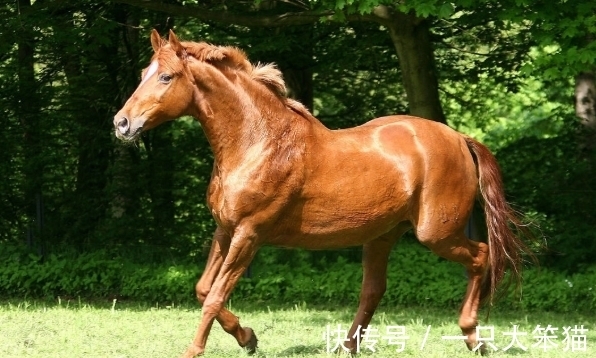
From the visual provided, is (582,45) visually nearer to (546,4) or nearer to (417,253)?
(546,4)

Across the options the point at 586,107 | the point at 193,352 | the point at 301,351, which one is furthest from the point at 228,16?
the point at 193,352

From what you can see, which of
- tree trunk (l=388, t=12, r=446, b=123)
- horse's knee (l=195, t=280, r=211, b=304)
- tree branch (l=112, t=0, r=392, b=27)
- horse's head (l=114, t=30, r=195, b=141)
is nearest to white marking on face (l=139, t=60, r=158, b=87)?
horse's head (l=114, t=30, r=195, b=141)

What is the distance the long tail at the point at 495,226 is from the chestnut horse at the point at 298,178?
15 mm

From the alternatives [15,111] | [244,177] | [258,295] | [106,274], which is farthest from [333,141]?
[15,111]

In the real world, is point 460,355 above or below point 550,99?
below

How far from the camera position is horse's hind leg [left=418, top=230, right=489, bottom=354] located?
26.0 feet

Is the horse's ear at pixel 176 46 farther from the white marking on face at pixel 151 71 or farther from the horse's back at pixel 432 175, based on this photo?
the horse's back at pixel 432 175

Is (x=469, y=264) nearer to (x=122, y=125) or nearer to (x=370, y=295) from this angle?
(x=370, y=295)

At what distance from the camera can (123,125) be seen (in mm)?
7004

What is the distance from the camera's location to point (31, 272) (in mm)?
13016

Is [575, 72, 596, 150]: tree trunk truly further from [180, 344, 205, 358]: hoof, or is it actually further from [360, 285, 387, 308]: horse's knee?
[180, 344, 205, 358]: hoof

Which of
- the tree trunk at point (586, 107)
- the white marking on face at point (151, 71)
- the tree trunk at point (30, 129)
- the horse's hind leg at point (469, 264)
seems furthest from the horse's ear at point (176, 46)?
the tree trunk at point (586, 107)

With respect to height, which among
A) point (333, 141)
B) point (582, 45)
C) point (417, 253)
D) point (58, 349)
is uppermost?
point (582, 45)

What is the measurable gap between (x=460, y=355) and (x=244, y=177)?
2.08 meters
